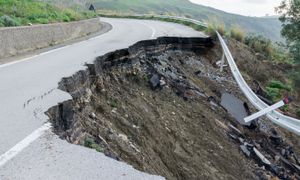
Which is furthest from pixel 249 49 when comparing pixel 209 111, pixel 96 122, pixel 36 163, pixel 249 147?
pixel 36 163

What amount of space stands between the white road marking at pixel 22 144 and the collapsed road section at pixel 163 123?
0.26 meters

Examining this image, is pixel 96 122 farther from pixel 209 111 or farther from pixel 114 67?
pixel 209 111

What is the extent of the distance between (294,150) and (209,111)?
115 inches

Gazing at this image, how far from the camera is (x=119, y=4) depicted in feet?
431

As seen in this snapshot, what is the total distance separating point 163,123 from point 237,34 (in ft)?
51.8

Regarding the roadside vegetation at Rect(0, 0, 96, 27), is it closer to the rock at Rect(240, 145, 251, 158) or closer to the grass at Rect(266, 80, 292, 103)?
the rock at Rect(240, 145, 251, 158)

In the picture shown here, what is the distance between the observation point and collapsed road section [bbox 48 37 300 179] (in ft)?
24.5

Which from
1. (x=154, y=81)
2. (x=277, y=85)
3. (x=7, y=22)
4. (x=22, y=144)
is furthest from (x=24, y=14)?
(x=22, y=144)

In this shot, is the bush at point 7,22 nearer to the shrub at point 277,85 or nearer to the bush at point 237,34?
the shrub at point 277,85

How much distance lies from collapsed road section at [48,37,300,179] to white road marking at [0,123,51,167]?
261 mm

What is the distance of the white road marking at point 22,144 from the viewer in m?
4.80

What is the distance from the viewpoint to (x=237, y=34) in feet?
80.5

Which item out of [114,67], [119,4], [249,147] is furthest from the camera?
[119,4]

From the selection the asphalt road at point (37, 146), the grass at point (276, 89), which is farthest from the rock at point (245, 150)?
the grass at point (276, 89)
